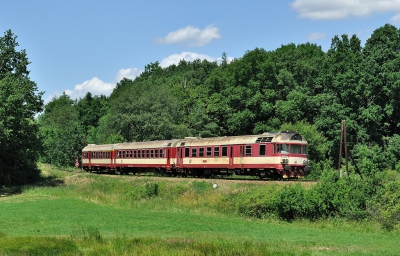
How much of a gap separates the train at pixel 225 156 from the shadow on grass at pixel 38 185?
7.50 metres

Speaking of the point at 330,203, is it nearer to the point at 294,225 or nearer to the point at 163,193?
the point at 294,225

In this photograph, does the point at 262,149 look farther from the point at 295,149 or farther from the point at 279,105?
the point at 279,105

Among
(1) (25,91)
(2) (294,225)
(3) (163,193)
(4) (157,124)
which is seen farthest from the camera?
(4) (157,124)

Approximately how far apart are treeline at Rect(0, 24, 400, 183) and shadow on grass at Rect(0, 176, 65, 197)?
116 inches

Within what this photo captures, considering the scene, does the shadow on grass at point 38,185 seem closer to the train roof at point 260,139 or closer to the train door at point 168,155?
the train door at point 168,155

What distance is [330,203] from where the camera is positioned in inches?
1141

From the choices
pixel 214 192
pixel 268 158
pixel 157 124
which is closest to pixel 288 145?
pixel 268 158

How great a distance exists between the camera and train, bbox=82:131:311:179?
125 ft

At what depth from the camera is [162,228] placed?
26297 mm

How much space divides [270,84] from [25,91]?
33.9 m

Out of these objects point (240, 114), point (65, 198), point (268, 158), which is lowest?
point (65, 198)

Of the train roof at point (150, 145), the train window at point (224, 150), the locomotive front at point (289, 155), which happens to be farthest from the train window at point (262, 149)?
the train roof at point (150, 145)

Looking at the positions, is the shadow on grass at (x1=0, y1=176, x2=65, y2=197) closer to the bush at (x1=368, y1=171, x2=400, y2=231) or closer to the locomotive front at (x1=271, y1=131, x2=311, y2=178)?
the locomotive front at (x1=271, y1=131, x2=311, y2=178)

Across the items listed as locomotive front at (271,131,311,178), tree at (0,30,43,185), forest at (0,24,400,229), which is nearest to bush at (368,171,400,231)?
forest at (0,24,400,229)
